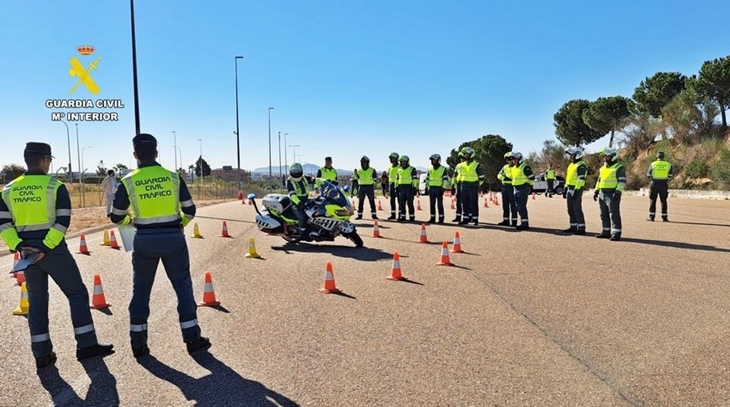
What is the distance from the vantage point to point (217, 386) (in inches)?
162

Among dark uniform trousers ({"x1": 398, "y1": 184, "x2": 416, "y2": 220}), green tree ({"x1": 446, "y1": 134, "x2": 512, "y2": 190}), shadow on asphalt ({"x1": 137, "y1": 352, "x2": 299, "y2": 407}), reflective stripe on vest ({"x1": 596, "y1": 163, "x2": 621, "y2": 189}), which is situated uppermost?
green tree ({"x1": 446, "y1": 134, "x2": 512, "y2": 190})

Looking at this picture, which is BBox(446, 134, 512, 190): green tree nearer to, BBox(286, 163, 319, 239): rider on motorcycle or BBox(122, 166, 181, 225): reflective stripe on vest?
BBox(286, 163, 319, 239): rider on motorcycle

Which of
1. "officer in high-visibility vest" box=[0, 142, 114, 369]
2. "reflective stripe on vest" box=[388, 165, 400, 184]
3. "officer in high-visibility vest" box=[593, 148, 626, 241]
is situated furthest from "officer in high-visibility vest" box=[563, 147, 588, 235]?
"officer in high-visibility vest" box=[0, 142, 114, 369]

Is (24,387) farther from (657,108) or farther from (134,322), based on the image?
(657,108)

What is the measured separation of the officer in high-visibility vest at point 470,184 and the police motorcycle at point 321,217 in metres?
5.25

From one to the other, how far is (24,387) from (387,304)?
3713 mm

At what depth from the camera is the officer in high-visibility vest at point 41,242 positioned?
4625mm

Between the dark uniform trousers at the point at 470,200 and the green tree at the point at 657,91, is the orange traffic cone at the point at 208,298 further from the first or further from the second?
the green tree at the point at 657,91

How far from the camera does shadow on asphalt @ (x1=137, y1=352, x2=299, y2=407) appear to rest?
3.83m

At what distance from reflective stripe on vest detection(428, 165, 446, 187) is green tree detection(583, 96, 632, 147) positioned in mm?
43518

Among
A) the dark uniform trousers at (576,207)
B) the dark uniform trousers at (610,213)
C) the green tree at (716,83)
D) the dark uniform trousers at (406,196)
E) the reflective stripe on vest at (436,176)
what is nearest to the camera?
the dark uniform trousers at (610,213)

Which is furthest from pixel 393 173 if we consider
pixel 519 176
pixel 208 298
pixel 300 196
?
pixel 208 298

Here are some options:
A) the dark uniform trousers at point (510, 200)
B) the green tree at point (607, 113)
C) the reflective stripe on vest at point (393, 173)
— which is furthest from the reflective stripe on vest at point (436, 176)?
the green tree at point (607, 113)

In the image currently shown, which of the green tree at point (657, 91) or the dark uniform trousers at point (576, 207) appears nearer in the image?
the dark uniform trousers at point (576, 207)
